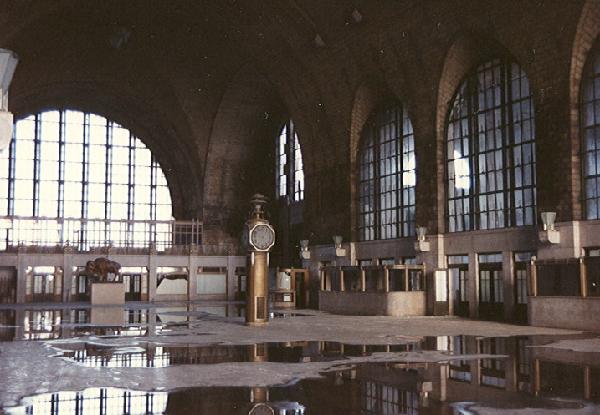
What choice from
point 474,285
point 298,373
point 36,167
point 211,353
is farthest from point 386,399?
point 36,167

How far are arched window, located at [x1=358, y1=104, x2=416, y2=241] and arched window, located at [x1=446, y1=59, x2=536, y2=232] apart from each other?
2.98m

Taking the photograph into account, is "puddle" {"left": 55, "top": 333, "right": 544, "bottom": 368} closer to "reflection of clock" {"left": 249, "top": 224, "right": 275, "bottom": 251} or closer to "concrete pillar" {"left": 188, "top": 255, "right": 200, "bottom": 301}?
"reflection of clock" {"left": 249, "top": 224, "right": 275, "bottom": 251}

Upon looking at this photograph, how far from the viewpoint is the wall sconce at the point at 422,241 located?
27.9m

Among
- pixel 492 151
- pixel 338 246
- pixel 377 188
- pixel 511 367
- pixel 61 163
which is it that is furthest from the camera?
pixel 61 163

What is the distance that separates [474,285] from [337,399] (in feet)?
65.3

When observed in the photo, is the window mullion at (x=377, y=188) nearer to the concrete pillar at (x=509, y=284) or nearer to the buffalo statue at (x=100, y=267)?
the concrete pillar at (x=509, y=284)

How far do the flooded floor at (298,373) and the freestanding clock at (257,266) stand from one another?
9.02 ft

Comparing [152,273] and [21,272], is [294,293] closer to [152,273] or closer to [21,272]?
[152,273]

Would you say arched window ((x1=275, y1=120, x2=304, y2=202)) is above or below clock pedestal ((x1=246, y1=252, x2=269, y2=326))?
above

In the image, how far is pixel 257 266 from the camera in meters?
19.4

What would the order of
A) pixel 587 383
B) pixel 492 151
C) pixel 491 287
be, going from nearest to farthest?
pixel 587 383 < pixel 491 287 < pixel 492 151

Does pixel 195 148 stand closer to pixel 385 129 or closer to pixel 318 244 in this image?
pixel 318 244

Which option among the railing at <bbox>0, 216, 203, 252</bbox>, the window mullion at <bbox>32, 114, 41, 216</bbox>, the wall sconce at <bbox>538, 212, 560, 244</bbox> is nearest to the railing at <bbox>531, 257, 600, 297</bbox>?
the wall sconce at <bbox>538, 212, 560, 244</bbox>

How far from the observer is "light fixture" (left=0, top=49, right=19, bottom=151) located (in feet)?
19.2
